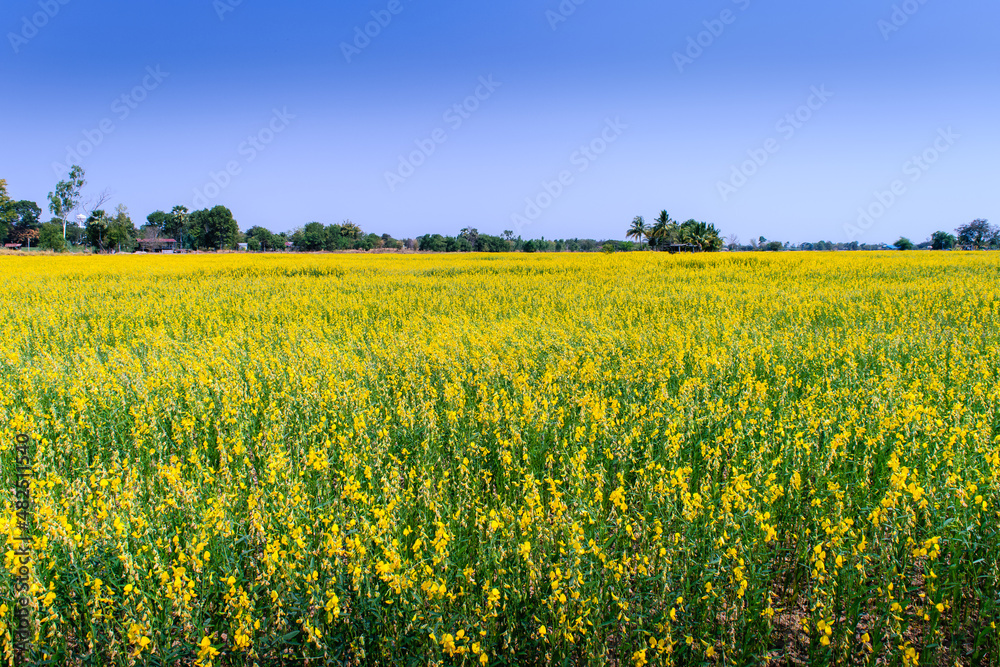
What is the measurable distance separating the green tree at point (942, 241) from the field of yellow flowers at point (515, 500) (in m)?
96.6

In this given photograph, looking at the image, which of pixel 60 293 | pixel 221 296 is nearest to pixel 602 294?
pixel 221 296

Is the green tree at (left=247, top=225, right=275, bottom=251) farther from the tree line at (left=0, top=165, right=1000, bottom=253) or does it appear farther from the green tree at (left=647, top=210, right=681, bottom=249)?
the green tree at (left=647, top=210, right=681, bottom=249)

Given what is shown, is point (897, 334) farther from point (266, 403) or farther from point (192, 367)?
point (192, 367)

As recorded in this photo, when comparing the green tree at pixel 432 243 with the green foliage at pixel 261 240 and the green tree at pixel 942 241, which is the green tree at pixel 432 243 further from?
the green tree at pixel 942 241

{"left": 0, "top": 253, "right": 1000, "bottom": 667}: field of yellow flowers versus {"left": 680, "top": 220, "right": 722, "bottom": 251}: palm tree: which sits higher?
{"left": 680, "top": 220, "right": 722, "bottom": 251}: palm tree

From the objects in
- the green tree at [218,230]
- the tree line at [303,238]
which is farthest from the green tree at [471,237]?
the green tree at [218,230]

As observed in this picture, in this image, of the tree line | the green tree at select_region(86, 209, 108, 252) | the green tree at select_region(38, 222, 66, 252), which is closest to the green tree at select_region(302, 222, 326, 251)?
the tree line

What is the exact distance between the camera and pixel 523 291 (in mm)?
14242

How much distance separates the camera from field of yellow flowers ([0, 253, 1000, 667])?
229 cm

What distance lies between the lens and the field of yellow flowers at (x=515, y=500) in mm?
2287

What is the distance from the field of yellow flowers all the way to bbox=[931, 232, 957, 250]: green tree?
9663 centimetres

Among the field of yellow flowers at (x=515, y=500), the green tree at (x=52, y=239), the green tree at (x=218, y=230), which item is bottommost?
the field of yellow flowers at (x=515, y=500)

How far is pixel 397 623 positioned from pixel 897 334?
780 cm

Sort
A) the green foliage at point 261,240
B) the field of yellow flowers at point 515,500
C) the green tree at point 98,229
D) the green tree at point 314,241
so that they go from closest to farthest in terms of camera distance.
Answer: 1. the field of yellow flowers at point 515,500
2. the green tree at point 98,229
3. the green tree at point 314,241
4. the green foliage at point 261,240
